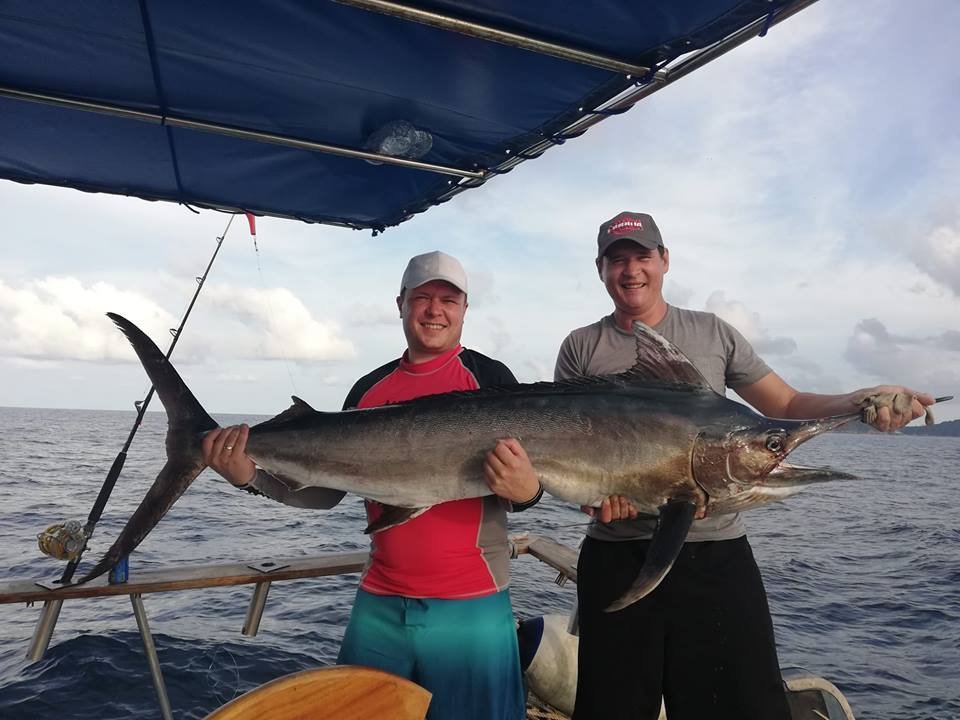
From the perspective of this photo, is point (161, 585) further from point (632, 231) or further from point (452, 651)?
point (632, 231)

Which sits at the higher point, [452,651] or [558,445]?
[558,445]

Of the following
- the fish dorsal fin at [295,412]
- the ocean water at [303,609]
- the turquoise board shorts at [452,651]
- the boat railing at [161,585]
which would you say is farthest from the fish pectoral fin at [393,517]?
the ocean water at [303,609]

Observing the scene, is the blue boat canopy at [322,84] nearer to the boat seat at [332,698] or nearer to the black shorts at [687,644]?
the black shorts at [687,644]

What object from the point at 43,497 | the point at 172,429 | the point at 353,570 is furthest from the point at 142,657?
the point at 43,497

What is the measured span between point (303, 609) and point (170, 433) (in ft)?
23.8

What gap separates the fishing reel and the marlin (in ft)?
3.91

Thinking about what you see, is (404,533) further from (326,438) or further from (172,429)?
(172,429)

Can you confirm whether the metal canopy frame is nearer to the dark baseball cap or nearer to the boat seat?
the dark baseball cap

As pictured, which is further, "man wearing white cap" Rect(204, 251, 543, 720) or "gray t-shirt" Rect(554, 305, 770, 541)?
"gray t-shirt" Rect(554, 305, 770, 541)

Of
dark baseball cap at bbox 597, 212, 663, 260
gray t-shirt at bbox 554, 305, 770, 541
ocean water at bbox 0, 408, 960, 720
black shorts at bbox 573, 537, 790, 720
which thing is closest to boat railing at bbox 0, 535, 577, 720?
black shorts at bbox 573, 537, 790, 720

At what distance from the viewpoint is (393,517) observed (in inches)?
119

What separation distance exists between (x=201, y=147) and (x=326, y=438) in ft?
7.22

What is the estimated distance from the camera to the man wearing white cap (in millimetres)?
2852

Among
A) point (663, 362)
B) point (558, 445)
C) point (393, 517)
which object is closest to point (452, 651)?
point (393, 517)
